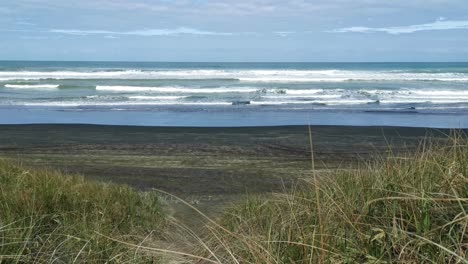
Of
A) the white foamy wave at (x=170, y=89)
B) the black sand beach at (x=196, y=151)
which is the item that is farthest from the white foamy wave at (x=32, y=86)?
the black sand beach at (x=196, y=151)

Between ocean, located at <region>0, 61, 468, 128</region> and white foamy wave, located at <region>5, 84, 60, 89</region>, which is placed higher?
white foamy wave, located at <region>5, 84, 60, 89</region>

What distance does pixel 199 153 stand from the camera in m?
12.5

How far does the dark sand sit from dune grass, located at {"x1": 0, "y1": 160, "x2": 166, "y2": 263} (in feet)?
4.62

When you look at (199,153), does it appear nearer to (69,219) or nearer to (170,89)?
(69,219)

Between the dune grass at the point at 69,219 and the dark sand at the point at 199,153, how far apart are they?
4.62 feet

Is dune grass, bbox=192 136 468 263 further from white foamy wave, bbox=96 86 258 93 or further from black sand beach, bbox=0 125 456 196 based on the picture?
white foamy wave, bbox=96 86 258 93

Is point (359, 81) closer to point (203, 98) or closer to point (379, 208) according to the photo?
point (203, 98)

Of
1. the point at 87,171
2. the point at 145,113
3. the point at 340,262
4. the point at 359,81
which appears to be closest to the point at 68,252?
the point at 340,262

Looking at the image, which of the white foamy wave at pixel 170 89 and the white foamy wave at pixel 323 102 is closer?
the white foamy wave at pixel 323 102

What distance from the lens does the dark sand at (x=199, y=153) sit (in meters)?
9.63

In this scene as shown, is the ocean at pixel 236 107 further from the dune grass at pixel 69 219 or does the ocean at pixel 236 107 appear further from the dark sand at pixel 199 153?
the dune grass at pixel 69 219

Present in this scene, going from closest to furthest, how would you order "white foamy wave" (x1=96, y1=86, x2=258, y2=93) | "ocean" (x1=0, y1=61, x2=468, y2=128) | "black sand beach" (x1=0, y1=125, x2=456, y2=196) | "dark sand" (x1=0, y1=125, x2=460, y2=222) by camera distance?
"dark sand" (x1=0, y1=125, x2=460, y2=222), "black sand beach" (x1=0, y1=125, x2=456, y2=196), "ocean" (x1=0, y1=61, x2=468, y2=128), "white foamy wave" (x1=96, y1=86, x2=258, y2=93)

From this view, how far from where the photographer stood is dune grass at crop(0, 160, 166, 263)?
3629mm

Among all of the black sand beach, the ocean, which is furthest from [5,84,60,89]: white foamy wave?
the black sand beach
